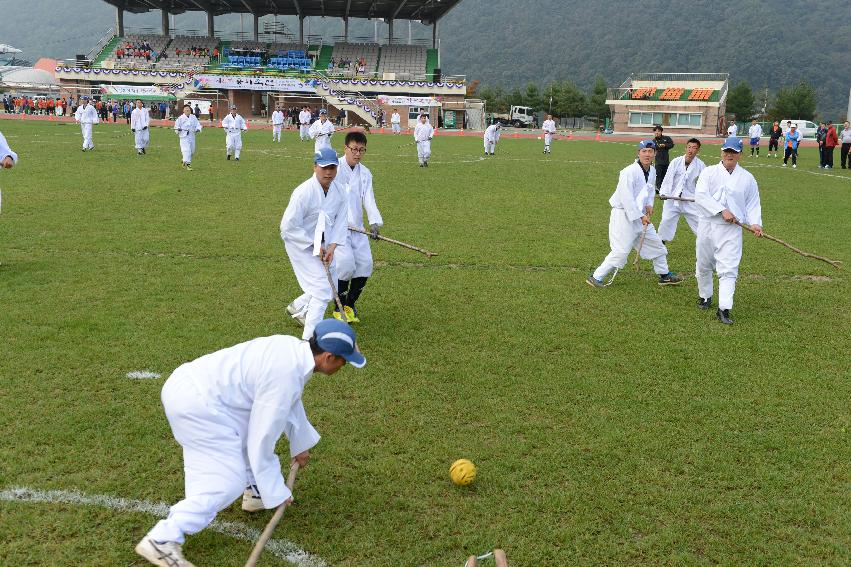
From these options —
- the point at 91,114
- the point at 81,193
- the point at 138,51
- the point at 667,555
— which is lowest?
the point at 667,555

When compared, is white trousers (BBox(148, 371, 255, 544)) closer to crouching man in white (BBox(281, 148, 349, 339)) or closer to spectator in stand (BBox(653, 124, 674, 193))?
crouching man in white (BBox(281, 148, 349, 339))

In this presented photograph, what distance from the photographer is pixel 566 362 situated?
23.9ft

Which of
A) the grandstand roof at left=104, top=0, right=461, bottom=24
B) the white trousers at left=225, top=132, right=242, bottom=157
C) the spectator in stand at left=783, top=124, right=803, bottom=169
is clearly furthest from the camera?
the grandstand roof at left=104, top=0, right=461, bottom=24

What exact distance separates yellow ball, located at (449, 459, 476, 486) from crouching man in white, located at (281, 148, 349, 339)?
2535mm

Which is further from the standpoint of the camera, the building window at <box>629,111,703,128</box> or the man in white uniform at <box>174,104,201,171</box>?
the building window at <box>629,111,703,128</box>

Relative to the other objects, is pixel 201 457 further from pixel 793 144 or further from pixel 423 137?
pixel 793 144

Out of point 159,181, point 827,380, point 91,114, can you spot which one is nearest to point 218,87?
point 91,114

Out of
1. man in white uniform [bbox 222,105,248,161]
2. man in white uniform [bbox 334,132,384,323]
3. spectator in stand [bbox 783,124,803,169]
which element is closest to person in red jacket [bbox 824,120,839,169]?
spectator in stand [bbox 783,124,803,169]

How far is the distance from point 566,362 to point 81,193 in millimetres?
14029

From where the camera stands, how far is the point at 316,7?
2694 inches

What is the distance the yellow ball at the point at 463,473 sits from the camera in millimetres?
4855

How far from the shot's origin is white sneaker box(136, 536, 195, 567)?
3.80m

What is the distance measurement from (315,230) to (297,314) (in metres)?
1.26

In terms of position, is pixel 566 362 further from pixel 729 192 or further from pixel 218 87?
pixel 218 87
